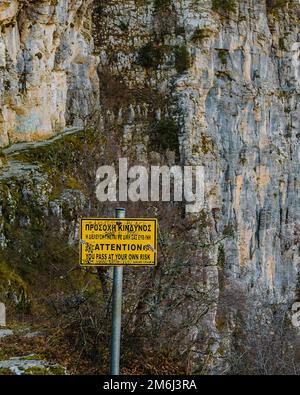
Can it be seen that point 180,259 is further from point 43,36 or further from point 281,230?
point 281,230

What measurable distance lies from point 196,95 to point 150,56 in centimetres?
281

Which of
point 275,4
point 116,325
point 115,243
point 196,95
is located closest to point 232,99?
point 196,95

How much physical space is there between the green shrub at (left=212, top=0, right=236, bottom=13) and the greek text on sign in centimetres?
2932

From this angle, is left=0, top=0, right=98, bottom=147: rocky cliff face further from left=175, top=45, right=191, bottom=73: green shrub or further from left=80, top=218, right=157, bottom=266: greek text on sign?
left=80, top=218, right=157, bottom=266: greek text on sign

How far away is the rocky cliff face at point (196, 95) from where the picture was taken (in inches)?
764

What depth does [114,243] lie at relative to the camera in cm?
482

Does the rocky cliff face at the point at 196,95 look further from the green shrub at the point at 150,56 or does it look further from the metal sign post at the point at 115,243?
the metal sign post at the point at 115,243

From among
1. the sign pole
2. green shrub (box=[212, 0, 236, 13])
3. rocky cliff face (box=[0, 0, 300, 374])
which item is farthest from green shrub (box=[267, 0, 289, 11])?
the sign pole

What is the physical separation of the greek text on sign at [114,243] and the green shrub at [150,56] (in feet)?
86.6

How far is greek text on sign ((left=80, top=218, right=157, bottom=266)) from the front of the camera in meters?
4.81

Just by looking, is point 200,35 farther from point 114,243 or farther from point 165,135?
point 114,243

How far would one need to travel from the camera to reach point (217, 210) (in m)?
31.5

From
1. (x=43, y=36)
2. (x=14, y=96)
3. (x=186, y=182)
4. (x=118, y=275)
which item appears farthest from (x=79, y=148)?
(x=118, y=275)

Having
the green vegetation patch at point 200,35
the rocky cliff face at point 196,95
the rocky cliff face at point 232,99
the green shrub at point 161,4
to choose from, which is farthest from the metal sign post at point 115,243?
the green shrub at point 161,4
